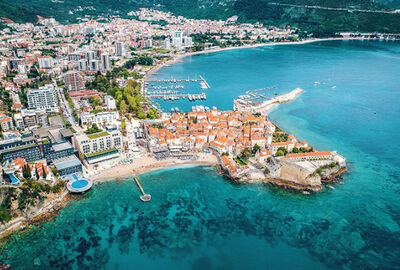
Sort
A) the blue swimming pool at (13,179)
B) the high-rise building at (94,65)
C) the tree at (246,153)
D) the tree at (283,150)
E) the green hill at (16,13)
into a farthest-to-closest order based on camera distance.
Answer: the green hill at (16,13)
the high-rise building at (94,65)
the tree at (246,153)
the tree at (283,150)
the blue swimming pool at (13,179)

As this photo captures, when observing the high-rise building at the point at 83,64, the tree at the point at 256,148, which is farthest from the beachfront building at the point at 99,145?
the high-rise building at the point at 83,64

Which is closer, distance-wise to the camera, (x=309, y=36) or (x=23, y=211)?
(x=23, y=211)

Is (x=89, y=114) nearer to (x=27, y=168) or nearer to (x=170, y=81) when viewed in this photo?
(x=27, y=168)

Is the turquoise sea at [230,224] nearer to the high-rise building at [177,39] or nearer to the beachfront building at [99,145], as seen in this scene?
the beachfront building at [99,145]

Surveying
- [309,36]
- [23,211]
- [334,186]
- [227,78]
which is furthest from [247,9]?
[23,211]

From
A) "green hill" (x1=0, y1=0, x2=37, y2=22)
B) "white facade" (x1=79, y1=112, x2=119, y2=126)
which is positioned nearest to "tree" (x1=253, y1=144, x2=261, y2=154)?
"white facade" (x1=79, y1=112, x2=119, y2=126)

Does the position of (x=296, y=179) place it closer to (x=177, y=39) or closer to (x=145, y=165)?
(x=145, y=165)
